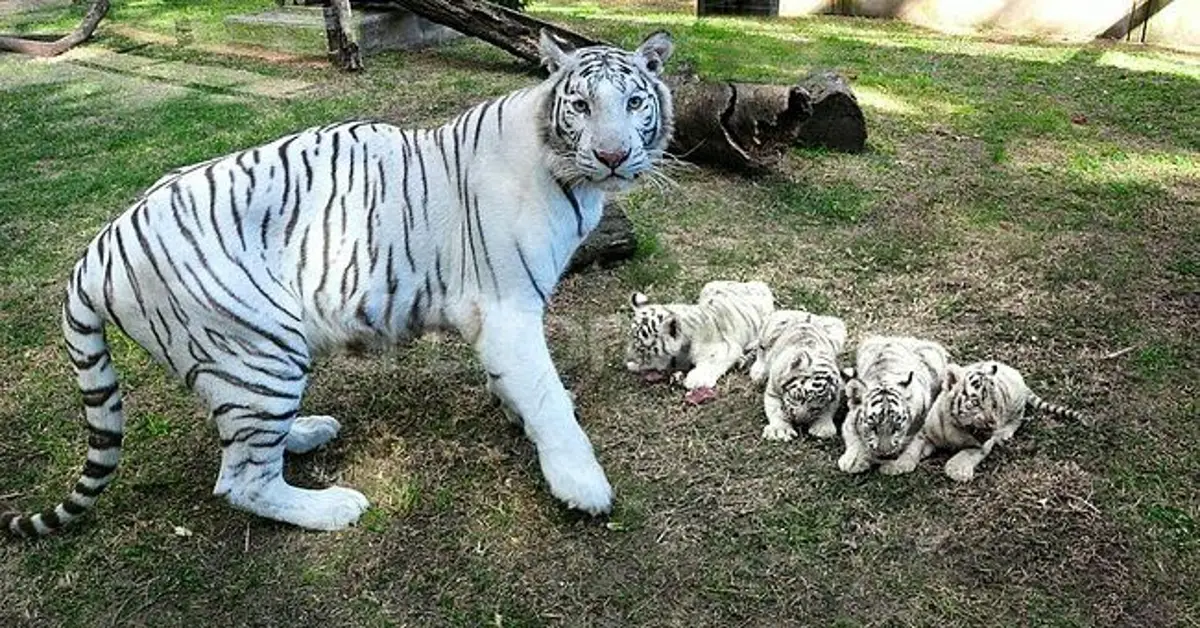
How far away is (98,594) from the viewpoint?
8.20ft

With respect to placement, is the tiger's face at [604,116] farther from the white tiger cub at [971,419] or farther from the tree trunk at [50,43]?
the tree trunk at [50,43]

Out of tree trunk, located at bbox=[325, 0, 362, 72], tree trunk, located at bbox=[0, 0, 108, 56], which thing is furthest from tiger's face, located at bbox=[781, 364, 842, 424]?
tree trunk, located at bbox=[0, 0, 108, 56]

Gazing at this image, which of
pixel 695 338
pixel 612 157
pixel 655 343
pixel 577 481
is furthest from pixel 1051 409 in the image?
pixel 612 157

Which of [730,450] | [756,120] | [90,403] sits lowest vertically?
[730,450]

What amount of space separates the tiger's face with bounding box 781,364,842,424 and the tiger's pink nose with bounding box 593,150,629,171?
0.91 m

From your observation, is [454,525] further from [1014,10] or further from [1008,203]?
[1014,10]

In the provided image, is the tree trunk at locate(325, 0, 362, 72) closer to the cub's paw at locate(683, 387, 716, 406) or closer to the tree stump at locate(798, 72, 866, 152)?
the tree stump at locate(798, 72, 866, 152)

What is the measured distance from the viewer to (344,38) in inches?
301

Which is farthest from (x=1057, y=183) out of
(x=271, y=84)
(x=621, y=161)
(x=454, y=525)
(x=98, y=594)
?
(x=271, y=84)

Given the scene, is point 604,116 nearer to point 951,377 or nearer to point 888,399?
point 888,399

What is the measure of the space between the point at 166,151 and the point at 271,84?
5.89 feet

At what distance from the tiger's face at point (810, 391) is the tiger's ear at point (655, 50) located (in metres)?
0.99

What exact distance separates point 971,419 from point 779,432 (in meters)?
0.55

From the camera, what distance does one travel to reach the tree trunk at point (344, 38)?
25.1ft
